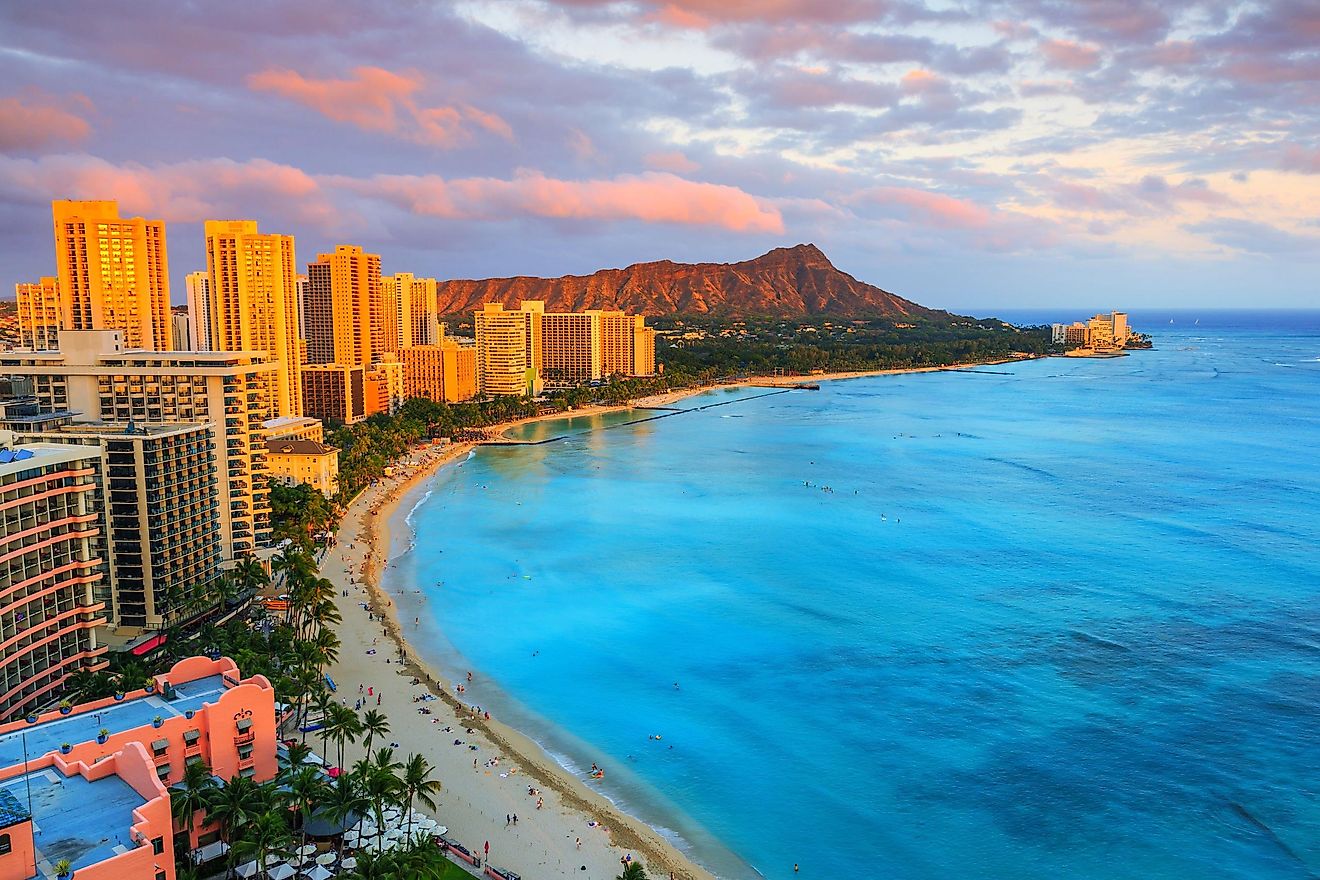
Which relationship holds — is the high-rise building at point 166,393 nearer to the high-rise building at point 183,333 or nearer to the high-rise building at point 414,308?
the high-rise building at point 183,333

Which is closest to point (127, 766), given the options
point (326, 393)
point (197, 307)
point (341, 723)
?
point (341, 723)

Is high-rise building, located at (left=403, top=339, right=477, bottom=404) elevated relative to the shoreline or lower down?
elevated

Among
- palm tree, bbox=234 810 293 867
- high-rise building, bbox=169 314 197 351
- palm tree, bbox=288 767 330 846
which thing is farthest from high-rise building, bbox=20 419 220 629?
high-rise building, bbox=169 314 197 351

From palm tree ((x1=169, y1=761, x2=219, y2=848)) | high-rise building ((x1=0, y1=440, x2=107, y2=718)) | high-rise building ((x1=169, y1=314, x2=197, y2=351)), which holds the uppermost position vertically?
high-rise building ((x1=169, y1=314, x2=197, y2=351))

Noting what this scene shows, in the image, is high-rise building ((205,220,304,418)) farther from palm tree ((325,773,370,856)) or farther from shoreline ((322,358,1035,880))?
palm tree ((325,773,370,856))

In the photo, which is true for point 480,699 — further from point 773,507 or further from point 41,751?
point 773,507

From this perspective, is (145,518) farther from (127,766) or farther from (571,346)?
(571,346)

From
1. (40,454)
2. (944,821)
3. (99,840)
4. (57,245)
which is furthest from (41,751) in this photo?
A: (57,245)

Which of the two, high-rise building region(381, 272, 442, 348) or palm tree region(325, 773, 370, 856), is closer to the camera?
palm tree region(325, 773, 370, 856)
